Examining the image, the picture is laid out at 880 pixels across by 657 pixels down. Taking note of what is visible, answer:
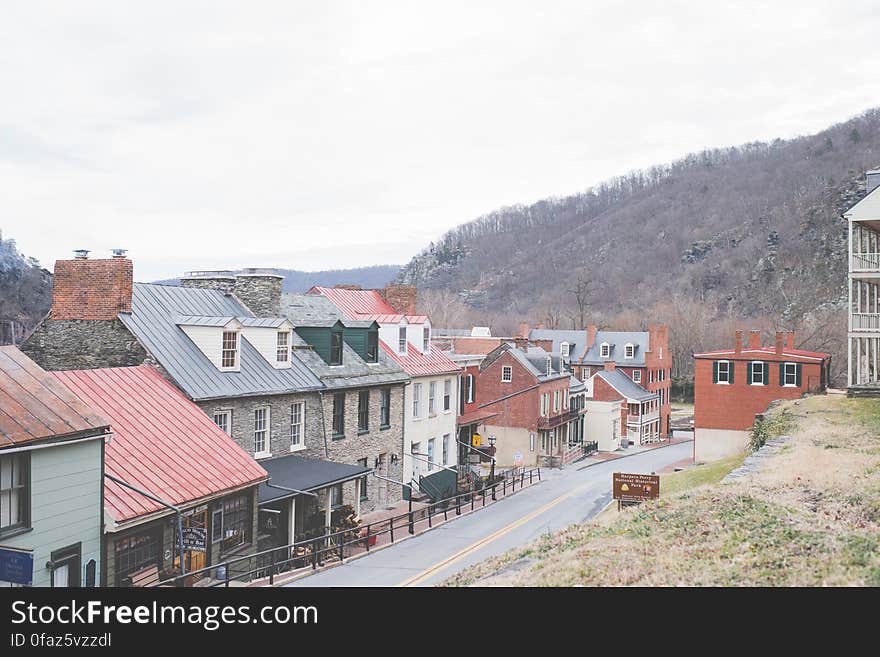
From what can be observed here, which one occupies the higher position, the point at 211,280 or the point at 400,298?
the point at 400,298

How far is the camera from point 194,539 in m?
17.1

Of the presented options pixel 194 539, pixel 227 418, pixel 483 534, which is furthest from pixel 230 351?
pixel 483 534

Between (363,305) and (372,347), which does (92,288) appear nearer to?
(372,347)

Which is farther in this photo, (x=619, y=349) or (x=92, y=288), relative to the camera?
(x=619, y=349)

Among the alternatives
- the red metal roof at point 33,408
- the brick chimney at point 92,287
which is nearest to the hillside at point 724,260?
the brick chimney at point 92,287

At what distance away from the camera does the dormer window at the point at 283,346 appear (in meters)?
25.8

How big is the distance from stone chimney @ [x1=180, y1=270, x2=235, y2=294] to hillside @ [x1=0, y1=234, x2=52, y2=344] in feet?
139

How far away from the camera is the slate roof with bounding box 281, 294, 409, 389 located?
27469 millimetres

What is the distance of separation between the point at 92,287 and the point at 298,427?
773cm

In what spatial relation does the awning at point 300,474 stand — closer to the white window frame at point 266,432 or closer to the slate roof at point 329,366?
the white window frame at point 266,432

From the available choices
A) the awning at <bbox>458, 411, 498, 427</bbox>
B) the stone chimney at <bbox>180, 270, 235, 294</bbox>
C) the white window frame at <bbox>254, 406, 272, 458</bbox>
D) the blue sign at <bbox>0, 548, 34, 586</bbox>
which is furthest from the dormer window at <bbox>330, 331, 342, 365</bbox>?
the blue sign at <bbox>0, 548, 34, 586</bbox>
